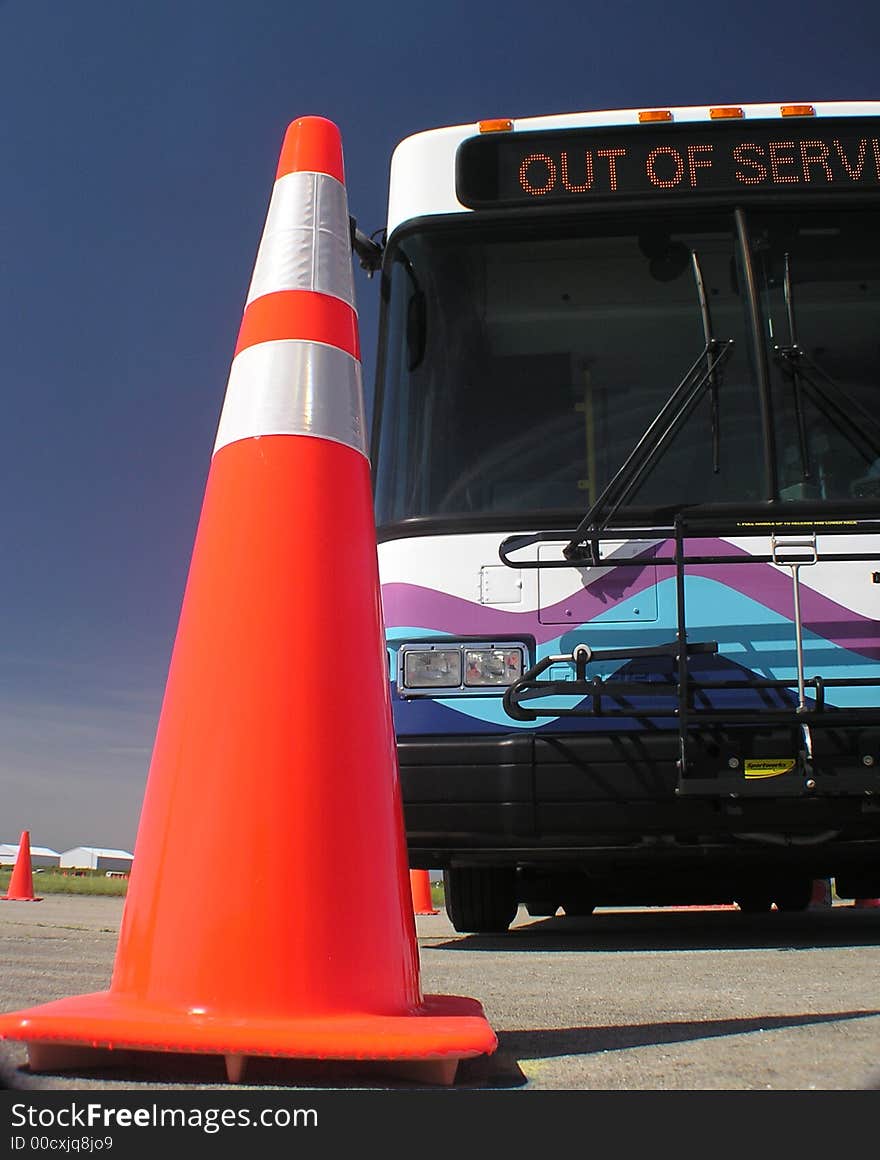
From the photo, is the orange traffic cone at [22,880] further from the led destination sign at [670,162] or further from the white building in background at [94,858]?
the white building in background at [94,858]

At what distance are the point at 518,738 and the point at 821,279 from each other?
2.16 metres

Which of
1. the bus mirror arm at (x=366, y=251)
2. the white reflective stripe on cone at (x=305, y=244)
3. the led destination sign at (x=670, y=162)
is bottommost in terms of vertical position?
the white reflective stripe on cone at (x=305, y=244)

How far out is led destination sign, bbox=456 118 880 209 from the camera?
434cm

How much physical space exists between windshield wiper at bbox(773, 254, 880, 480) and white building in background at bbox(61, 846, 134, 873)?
24283mm

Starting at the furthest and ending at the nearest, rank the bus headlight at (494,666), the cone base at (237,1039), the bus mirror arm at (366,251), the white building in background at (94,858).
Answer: the white building in background at (94,858) < the bus mirror arm at (366,251) < the bus headlight at (494,666) < the cone base at (237,1039)

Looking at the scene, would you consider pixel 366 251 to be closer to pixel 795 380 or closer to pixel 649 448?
pixel 649 448

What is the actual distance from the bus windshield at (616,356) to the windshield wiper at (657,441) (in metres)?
0.05

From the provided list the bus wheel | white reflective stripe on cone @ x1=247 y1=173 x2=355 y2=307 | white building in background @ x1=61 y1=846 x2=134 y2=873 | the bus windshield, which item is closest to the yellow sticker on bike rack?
the bus windshield

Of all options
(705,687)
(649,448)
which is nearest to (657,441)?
(649,448)

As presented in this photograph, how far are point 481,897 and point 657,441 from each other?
2329mm

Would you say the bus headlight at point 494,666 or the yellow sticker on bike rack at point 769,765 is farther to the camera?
the bus headlight at point 494,666

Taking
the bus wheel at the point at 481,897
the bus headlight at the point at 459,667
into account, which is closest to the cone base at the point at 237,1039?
the bus headlight at the point at 459,667

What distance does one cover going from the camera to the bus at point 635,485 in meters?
3.63
